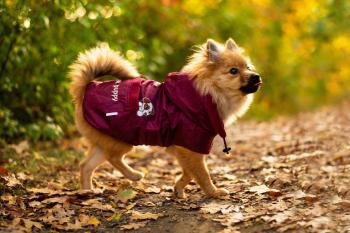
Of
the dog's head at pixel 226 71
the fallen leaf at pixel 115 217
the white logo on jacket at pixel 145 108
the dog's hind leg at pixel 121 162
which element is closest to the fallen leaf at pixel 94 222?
the fallen leaf at pixel 115 217

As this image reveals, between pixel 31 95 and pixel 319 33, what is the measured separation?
22.0ft

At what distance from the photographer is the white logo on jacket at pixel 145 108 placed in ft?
14.8

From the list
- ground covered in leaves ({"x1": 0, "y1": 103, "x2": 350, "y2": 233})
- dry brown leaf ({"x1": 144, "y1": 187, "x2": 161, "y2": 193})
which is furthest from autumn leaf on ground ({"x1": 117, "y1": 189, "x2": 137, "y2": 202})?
dry brown leaf ({"x1": 144, "y1": 187, "x2": 161, "y2": 193})

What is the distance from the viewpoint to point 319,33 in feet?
36.7

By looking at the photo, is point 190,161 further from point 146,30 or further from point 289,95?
point 289,95

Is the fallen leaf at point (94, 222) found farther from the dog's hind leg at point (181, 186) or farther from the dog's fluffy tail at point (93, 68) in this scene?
the dog's fluffy tail at point (93, 68)

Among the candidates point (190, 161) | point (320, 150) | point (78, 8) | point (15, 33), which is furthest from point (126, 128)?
point (320, 150)

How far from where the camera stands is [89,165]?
4.79 meters

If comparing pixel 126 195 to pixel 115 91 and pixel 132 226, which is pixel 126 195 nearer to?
pixel 132 226

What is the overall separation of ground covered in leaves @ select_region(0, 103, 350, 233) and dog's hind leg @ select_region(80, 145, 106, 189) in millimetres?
126

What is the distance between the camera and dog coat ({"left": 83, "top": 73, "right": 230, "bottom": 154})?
4.47 meters

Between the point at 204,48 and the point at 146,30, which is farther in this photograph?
the point at 146,30

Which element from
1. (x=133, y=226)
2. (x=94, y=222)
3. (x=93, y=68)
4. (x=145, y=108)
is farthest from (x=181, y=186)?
(x=93, y=68)

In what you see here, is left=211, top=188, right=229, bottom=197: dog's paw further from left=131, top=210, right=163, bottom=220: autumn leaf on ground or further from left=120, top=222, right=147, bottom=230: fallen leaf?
left=120, top=222, right=147, bottom=230: fallen leaf
